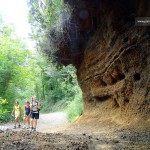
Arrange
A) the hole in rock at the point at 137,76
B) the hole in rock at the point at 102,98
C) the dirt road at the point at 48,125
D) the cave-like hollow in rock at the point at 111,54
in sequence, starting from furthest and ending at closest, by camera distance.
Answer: the dirt road at the point at 48,125 → the hole in rock at the point at 102,98 → the hole in rock at the point at 137,76 → the cave-like hollow in rock at the point at 111,54

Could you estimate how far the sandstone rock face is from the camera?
1025cm

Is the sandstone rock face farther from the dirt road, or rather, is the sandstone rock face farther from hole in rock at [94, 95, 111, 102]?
the dirt road

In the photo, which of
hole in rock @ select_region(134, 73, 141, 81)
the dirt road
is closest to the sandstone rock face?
hole in rock @ select_region(134, 73, 141, 81)

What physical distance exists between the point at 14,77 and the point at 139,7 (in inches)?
632

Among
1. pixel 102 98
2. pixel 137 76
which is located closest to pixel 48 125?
pixel 102 98

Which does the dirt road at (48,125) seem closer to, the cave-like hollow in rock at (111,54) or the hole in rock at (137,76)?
the cave-like hollow in rock at (111,54)

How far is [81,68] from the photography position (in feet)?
54.4

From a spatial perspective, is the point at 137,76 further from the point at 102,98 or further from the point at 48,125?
the point at 48,125

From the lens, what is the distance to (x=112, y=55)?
12156 millimetres

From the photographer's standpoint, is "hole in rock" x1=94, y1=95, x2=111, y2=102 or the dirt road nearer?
"hole in rock" x1=94, y1=95, x2=111, y2=102

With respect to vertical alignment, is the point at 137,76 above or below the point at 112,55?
below

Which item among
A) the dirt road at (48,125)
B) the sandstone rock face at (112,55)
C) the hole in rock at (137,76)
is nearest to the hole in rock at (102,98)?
the sandstone rock face at (112,55)

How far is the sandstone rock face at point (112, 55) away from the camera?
10.2 meters

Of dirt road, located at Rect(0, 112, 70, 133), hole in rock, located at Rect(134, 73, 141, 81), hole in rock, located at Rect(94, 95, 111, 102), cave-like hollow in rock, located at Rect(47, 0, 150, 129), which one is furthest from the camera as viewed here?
dirt road, located at Rect(0, 112, 70, 133)
